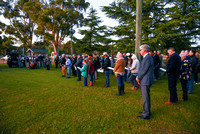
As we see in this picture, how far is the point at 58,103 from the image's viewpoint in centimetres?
464

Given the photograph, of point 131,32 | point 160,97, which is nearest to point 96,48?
point 131,32

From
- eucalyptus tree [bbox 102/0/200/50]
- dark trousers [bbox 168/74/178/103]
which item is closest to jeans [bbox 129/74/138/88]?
dark trousers [bbox 168/74/178/103]

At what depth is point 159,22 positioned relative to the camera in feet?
47.1

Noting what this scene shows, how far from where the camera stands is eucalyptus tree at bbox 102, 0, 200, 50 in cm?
1245

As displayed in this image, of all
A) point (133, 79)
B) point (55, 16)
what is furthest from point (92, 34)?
point (133, 79)

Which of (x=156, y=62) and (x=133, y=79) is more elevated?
(x=156, y=62)

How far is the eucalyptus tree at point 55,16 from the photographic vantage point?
27.7 meters

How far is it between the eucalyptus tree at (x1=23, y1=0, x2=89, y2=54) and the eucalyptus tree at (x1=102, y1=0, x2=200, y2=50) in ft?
56.4

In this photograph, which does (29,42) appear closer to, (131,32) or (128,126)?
(131,32)

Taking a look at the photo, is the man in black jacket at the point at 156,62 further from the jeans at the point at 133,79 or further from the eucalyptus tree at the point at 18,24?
the eucalyptus tree at the point at 18,24

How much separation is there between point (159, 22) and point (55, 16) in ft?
76.0

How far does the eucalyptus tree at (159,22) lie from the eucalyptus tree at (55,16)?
17193 millimetres

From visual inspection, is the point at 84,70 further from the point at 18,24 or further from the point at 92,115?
the point at 18,24

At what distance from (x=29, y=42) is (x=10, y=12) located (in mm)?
9893
